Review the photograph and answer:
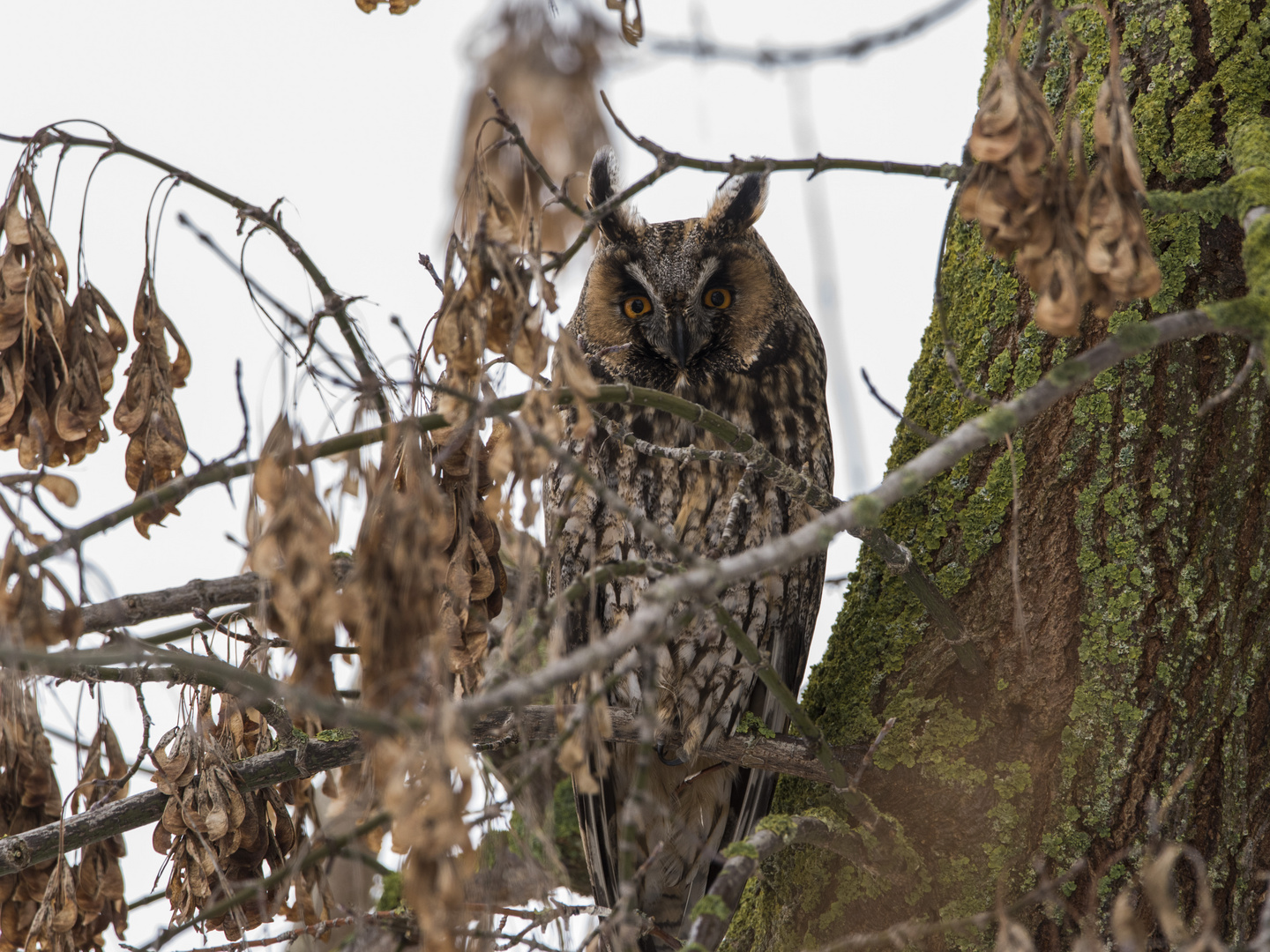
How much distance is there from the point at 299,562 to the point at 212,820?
84 cm

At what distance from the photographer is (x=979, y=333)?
6.46 feet

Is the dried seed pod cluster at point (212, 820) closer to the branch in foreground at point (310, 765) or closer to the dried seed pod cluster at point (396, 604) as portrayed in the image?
the branch in foreground at point (310, 765)

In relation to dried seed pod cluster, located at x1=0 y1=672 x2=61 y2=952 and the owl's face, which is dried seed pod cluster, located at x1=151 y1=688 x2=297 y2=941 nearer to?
dried seed pod cluster, located at x1=0 y1=672 x2=61 y2=952

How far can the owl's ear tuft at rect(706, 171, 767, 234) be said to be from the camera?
106 inches

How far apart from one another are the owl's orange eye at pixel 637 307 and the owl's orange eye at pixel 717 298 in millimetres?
139

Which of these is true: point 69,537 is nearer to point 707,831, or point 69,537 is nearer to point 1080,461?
point 1080,461

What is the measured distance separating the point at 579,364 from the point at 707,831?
5.91ft

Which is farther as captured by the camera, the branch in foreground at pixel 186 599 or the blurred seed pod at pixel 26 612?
the branch in foreground at pixel 186 599

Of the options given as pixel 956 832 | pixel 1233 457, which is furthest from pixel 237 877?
pixel 1233 457

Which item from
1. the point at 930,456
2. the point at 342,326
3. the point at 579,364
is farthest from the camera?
the point at 342,326

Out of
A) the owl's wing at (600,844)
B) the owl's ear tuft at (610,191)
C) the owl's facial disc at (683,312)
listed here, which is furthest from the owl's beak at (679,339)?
the owl's wing at (600,844)

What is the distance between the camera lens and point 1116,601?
1.75 metres

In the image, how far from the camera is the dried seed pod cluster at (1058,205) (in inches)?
43.1

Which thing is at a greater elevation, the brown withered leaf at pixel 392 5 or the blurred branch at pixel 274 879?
the brown withered leaf at pixel 392 5
